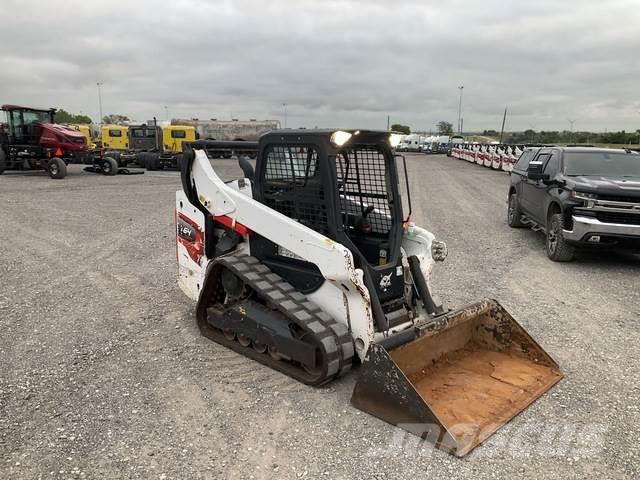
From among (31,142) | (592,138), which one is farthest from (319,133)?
(592,138)

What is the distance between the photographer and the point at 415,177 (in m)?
25.6

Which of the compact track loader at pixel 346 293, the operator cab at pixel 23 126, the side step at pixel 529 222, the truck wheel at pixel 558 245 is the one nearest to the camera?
the compact track loader at pixel 346 293

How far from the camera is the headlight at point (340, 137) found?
13.8 feet

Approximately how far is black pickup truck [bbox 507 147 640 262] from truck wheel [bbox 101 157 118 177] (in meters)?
18.4

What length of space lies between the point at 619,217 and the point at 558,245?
94 centimetres

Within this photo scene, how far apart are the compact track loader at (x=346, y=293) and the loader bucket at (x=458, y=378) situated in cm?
1

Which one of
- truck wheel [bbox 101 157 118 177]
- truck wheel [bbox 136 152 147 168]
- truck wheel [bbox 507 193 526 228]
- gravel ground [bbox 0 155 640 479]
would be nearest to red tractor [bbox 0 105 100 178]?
truck wheel [bbox 101 157 118 177]

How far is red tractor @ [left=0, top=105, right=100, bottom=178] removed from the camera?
21.3m

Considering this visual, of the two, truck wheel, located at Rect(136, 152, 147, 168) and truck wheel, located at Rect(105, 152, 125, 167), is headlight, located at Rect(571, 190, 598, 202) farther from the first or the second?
truck wheel, located at Rect(136, 152, 147, 168)

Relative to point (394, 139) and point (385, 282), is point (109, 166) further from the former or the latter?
point (385, 282)

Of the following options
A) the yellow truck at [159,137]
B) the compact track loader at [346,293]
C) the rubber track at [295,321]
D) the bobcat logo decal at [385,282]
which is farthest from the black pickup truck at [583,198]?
the yellow truck at [159,137]

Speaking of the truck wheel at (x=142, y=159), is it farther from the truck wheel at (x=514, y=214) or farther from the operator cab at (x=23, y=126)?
the truck wheel at (x=514, y=214)

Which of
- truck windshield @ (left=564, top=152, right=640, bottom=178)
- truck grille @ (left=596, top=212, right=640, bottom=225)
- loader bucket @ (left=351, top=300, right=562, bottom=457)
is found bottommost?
loader bucket @ (left=351, top=300, right=562, bottom=457)

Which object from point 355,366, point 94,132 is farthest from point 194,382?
point 94,132
